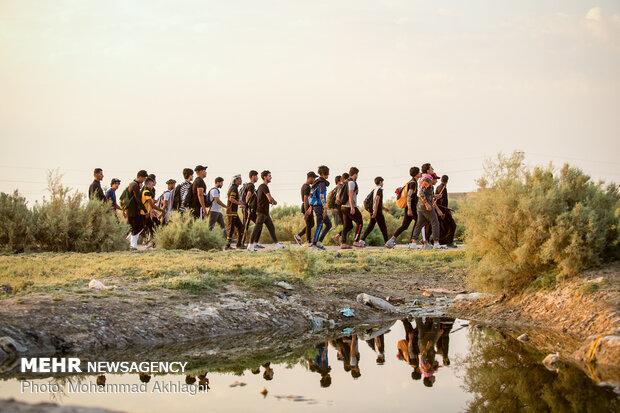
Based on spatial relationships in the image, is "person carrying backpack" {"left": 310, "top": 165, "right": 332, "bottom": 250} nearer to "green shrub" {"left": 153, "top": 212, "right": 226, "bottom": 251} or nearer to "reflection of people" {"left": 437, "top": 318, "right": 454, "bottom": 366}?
"green shrub" {"left": 153, "top": 212, "right": 226, "bottom": 251}

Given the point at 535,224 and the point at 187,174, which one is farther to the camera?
the point at 187,174

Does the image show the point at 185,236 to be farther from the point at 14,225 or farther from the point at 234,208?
the point at 14,225

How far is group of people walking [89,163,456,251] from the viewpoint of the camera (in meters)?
19.5

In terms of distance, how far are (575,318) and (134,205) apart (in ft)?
44.1

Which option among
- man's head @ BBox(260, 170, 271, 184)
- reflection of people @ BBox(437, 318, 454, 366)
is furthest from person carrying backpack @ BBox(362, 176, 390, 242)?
reflection of people @ BBox(437, 318, 454, 366)

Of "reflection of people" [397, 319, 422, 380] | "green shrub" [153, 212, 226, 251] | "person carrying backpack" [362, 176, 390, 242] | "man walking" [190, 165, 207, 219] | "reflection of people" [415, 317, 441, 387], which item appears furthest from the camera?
"person carrying backpack" [362, 176, 390, 242]

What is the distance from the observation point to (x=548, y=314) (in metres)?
9.34

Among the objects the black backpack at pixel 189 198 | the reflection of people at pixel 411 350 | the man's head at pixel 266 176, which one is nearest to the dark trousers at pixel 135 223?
the black backpack at pixel 189 198

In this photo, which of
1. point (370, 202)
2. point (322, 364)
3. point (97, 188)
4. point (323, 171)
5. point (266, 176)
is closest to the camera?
point (322, 364)

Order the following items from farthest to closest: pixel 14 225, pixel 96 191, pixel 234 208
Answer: pixel 234 208, pixel 96 191, pixel 14 225

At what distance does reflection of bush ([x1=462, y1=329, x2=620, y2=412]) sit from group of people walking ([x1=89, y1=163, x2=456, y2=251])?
11.7 meters

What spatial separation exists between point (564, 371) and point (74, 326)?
5366 millimetres

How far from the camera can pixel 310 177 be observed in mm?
20750

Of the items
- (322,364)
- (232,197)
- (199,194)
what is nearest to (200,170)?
(199,194)
